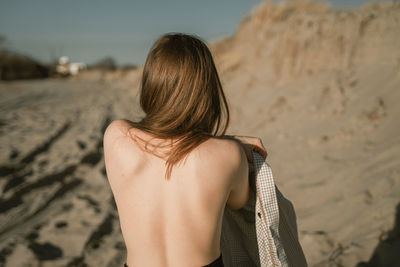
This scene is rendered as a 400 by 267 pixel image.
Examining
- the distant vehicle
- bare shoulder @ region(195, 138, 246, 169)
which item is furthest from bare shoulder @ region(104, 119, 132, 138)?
the distant vehicle

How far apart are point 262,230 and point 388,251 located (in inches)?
47.3

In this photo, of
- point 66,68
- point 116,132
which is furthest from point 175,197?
point 66,68

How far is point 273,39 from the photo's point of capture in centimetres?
768

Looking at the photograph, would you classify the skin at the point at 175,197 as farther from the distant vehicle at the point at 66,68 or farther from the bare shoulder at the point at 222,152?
the distant vehicle at the point at 66,68

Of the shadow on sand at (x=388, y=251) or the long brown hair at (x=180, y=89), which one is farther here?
the shadow on sand at (x=388, y=251)

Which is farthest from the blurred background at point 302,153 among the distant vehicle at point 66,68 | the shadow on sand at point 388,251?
the distant vehicle at point 66,68

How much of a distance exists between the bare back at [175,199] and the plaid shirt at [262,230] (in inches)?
6.4

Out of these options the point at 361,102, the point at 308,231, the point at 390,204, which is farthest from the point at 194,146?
the point at 361,102

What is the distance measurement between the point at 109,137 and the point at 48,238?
1.89 meters

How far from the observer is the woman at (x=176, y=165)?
1.18m

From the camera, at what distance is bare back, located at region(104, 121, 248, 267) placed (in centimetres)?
117

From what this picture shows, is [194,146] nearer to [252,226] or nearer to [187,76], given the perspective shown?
[187,76]

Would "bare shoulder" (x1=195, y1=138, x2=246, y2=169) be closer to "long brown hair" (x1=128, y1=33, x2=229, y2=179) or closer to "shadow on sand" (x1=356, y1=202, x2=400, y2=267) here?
"long brown hair" (x1=128, y1=33, x2=229, y2=179)

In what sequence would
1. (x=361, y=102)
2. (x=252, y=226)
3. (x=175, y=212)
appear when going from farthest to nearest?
(x=361, y=102)
(x=252, y=226)
(x=175, y=212)
